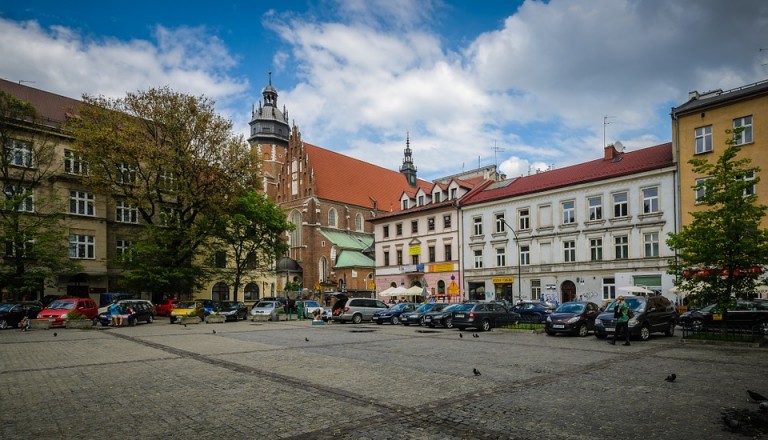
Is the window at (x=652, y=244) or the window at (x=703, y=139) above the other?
the window at (x=703, y=139)

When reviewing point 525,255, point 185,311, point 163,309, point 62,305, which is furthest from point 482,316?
point 163,309

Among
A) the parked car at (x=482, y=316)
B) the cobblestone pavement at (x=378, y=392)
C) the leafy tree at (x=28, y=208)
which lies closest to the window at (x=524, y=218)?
the parked car at (x=482, y=316)

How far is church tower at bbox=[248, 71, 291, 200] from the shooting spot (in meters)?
78.9

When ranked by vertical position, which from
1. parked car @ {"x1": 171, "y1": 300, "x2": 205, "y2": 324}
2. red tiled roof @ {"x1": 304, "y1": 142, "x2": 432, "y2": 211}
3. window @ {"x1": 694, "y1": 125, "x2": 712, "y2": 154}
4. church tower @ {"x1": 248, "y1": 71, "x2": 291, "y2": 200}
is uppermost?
church tower @ {"x1": 248, "y1": 71, "x2": 291, "y2": 200}

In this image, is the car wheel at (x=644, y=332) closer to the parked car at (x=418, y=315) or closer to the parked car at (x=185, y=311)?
the parked car at (x=418, y=315)

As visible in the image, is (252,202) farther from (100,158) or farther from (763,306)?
(763,306)

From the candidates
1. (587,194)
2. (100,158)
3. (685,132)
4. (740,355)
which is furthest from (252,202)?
(740,355)

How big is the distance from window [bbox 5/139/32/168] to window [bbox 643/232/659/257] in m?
44.4

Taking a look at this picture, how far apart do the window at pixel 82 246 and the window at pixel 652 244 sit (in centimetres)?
4294

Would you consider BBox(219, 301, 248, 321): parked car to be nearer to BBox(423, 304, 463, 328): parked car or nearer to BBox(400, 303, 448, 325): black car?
BBox(400, 303, 448, 325): black car

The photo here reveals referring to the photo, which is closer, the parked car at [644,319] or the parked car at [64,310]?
the parked car at [644,319]

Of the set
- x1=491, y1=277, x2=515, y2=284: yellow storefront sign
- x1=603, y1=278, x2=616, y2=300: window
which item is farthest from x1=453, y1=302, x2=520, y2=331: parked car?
x1=491, y1=277, x2=515, y2=284: yellow storefront sign

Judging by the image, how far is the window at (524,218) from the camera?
43.3 m

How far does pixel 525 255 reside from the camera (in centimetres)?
4297
